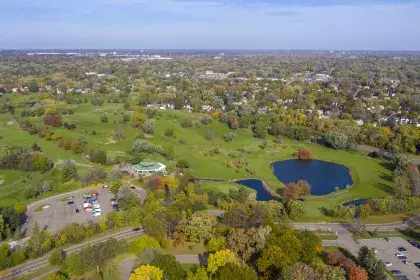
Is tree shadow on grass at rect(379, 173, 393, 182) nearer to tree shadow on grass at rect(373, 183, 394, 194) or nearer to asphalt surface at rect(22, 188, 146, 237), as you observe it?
tree shadow on grass at rect(373, 183, 394, 194)

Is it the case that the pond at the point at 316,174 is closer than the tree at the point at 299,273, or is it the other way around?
the tree at the point at 299,273

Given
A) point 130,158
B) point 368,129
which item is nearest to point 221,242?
point 130,158

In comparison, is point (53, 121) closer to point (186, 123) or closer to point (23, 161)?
point (23, 161)

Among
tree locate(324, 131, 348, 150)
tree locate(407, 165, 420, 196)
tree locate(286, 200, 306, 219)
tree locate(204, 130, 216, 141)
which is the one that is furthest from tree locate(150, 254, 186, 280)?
tree locate(324, 131, 348, 150)

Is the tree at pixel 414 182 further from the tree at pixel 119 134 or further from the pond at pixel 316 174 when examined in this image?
the tree at pixel 119 134

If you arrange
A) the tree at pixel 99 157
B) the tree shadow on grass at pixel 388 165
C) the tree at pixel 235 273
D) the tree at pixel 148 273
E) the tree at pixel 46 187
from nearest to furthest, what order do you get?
the tree at pixel 235 273
the tree at pixel 148 273
the tree at pixel 46 187
the tree at pixel 99 157
the tree shadow on grass at pixel 388 165

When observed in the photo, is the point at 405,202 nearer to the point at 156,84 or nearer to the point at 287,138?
the point at 287,138

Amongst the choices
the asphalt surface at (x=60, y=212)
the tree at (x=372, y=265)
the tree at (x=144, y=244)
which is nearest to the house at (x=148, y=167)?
the asphalt surface at (x=60, y=212)

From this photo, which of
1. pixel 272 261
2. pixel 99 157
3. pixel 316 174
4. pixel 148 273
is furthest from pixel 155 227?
pixel 316 174
